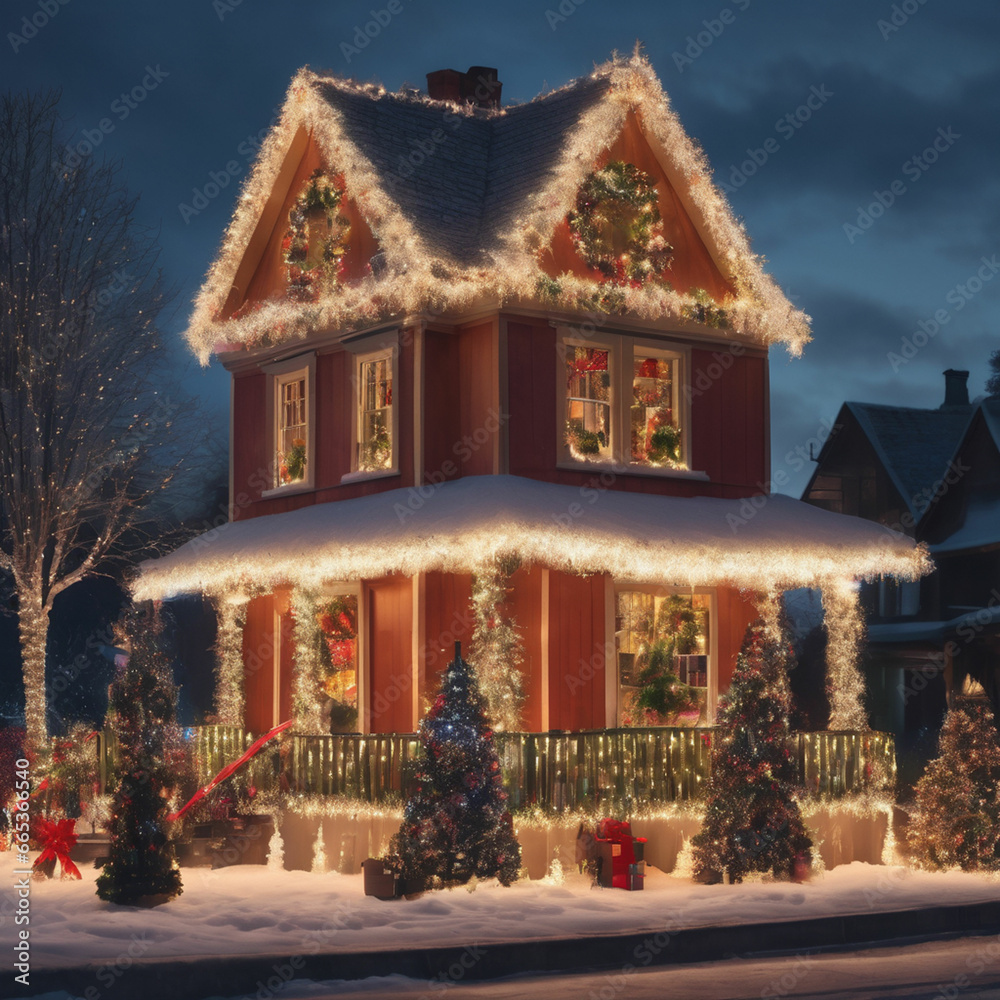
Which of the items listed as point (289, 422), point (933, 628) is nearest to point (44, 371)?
point (289, 422)

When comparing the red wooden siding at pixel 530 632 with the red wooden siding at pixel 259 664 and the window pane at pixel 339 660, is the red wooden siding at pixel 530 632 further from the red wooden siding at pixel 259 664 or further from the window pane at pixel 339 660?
the red wooden siding at pixel 259 664

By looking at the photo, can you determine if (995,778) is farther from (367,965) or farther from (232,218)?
(232,218)

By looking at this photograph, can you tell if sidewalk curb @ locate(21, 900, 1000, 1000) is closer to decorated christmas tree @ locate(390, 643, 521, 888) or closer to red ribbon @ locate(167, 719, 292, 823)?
decorated christmas tree @ locate(390, 643, 521, 888)

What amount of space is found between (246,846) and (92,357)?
30.9ft

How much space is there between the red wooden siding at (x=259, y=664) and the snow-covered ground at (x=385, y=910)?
427 cm

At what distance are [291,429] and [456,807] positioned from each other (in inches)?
316

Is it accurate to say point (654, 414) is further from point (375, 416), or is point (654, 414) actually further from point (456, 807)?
point (456, 807)

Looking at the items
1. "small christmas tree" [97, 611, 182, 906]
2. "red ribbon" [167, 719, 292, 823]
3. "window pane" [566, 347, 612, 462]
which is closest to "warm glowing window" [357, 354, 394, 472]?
"window pane" [566, 347, 612, 462]

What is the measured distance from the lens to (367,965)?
11.6 m

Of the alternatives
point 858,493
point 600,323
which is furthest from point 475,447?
point 858,493

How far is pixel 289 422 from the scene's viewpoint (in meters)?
21.7

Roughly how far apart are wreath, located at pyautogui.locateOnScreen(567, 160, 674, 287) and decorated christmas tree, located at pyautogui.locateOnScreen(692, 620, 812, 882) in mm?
5551

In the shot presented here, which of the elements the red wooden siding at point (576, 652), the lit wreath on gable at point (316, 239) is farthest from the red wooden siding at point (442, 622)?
the lit wreath on gable at point (316, 239)

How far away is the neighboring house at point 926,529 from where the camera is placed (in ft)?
101
